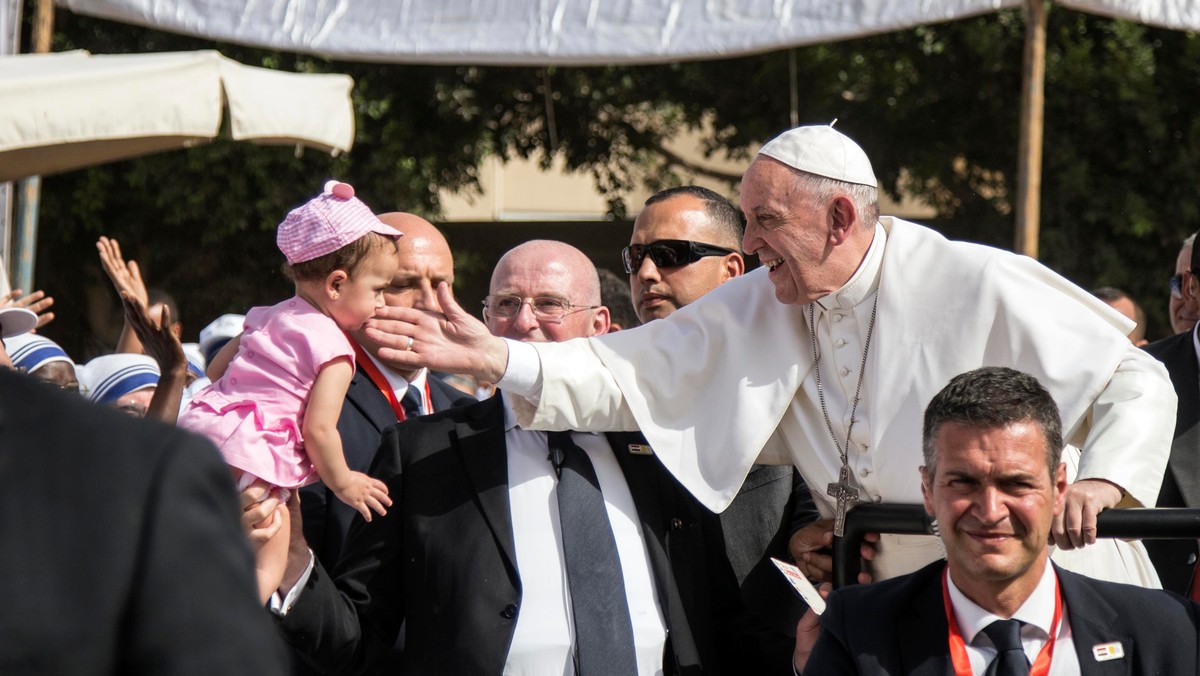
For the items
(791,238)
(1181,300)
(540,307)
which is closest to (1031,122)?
(1181,300)

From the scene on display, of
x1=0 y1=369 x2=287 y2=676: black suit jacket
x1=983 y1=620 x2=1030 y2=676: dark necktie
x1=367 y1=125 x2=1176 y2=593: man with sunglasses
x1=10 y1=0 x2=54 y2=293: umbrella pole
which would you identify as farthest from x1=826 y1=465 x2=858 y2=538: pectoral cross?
x1=10 y1=0 x2=54 y2=293: umbrella pole

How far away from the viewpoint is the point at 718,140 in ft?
39.8

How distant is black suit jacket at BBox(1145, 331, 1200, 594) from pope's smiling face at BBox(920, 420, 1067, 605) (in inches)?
61.8

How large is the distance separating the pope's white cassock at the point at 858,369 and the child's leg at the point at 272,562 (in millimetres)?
647

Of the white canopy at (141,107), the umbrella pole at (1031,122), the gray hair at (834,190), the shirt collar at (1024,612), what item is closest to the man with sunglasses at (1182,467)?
the gray hair at (834,190)

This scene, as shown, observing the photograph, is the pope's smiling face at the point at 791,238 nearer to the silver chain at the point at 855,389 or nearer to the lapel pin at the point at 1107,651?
the silver chain at the point at 855,389

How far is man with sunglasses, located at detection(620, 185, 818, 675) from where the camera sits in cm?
381

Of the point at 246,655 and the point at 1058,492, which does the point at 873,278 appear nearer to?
the point at 1058,492

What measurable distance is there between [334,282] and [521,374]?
27.0 inches

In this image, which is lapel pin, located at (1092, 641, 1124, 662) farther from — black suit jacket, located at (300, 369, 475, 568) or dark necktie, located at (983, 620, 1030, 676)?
black suit jacket, located at (300, 369, 475, 568)

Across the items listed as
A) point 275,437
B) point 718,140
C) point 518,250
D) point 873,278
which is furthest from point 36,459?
point 718,140

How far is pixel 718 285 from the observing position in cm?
454

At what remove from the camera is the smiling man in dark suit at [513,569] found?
3516 millimetres

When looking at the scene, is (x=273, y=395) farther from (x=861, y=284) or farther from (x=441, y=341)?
(x=861, y=284)
